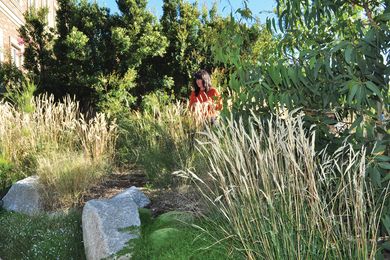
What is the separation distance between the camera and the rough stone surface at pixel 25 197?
5695mm

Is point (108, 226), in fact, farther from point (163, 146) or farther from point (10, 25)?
point (10, 25)

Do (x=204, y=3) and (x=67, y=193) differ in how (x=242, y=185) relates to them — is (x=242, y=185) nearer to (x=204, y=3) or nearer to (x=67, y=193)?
(x=67, y=193)

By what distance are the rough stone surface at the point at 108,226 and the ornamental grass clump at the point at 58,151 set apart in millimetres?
1440

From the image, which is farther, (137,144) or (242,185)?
(137,144)

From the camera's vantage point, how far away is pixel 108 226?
12.6 ft

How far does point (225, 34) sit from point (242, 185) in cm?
119

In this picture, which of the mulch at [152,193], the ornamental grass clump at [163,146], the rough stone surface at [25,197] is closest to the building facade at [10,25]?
the ornamental grass clump at [163,146]

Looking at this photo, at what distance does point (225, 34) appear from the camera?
10.3 ft

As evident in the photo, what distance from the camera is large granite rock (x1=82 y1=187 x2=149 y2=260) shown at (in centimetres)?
370

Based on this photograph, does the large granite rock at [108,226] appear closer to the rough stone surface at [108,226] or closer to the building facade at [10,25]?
the rough stone surface at [108,226]

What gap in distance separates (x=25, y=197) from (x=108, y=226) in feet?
7.82

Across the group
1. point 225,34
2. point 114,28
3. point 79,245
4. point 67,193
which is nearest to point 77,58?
point 114,28

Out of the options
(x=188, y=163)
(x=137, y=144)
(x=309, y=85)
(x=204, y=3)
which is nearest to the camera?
(x=309, y=85)

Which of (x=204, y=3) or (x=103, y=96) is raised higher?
(x=204, y=3)
